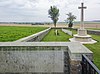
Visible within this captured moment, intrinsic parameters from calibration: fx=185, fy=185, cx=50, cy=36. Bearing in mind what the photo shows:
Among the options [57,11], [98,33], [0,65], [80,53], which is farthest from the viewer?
[57,11]

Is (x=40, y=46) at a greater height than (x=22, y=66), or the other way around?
(x=40, y=46)

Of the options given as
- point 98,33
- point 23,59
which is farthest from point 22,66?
point 98,33

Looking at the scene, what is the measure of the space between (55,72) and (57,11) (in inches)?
2196

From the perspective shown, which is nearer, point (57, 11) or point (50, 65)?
point (50, 65)

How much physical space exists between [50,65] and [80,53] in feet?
3.83

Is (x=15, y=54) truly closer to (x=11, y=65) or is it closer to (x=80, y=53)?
(x=11, y=65)

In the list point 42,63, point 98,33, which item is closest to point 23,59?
point 42,63

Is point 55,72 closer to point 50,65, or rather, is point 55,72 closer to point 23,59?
point 50,65

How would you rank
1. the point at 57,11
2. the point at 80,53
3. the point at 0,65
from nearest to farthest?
the point at 80,53 → the point at 0,65 → the point at 57,11

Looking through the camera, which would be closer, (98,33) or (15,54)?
(15,54)

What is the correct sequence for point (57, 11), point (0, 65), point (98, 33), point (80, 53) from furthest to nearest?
point (57, 11) → point (98, 33) → point (0, 65) → point (80, 53)

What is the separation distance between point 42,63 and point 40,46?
0.48 meters

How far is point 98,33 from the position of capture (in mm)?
22375

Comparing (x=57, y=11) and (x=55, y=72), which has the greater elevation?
(x=57, y=11)
